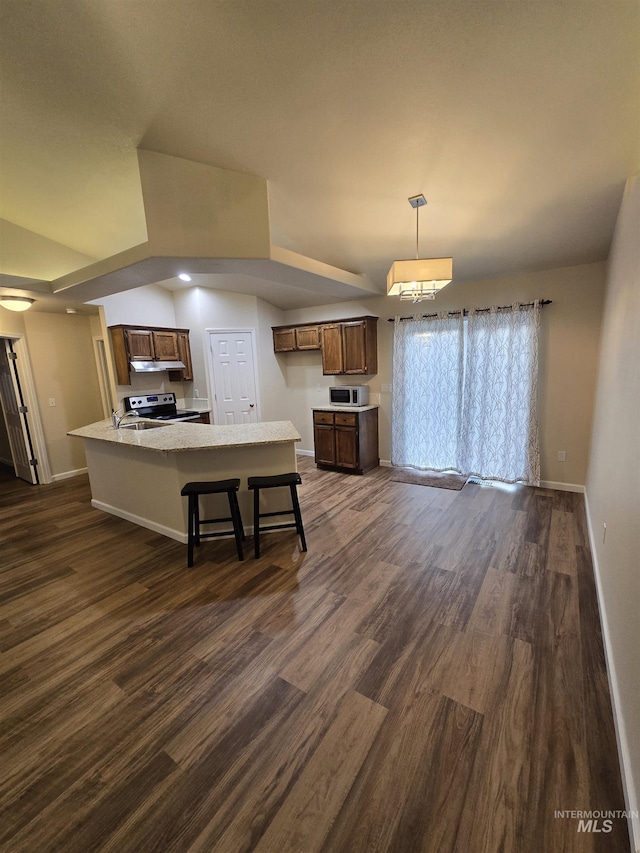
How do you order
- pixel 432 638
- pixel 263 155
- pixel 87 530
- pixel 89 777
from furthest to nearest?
1. pixel 87 530
2. pixel 263 155
3. pixel 432 638
4. pixel 89 777

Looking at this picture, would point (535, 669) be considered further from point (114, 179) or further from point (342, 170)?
point (114, 179)

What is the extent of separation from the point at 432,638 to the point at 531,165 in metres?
3.08

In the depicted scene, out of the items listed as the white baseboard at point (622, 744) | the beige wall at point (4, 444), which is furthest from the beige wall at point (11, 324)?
the white baseboard at point (622, 744)

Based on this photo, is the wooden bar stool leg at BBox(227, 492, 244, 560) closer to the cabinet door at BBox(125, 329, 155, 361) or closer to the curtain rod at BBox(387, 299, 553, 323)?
the cabinet door at BBox(125, 329, 155, 361)

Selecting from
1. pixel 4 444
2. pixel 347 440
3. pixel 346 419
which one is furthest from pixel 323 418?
pixel 4 444

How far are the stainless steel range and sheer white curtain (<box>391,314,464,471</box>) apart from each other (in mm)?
3360

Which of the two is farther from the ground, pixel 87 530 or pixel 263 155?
pixel 263 155

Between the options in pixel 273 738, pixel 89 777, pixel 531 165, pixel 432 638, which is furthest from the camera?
pixel 531 165

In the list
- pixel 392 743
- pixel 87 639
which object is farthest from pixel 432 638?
pixel 87 639

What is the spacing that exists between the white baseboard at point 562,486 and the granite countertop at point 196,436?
3.20 m

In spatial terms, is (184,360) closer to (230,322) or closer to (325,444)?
(230,322)

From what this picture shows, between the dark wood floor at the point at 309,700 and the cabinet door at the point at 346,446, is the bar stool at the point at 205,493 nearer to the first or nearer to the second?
the dark wood floor at the point at 309,700

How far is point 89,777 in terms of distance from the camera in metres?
1.31

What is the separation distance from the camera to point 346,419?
484 centimetres
